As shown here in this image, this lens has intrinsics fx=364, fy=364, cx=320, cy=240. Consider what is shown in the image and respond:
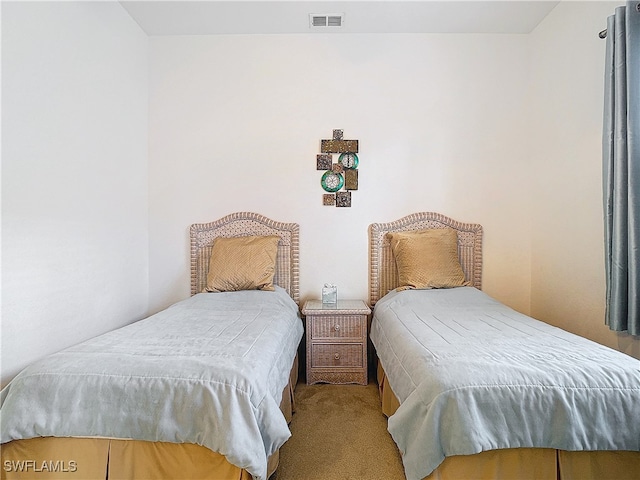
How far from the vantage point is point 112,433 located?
130cm

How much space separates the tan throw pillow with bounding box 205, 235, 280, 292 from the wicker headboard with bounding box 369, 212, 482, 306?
2.61 ft

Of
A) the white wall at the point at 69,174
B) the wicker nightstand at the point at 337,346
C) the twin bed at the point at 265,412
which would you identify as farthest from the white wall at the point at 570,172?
the white wall at the point at 69,174

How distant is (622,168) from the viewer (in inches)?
72.7

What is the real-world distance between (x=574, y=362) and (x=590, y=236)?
125cm

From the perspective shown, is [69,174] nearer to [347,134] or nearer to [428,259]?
[347,134]

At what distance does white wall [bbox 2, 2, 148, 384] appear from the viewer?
1.69 meters

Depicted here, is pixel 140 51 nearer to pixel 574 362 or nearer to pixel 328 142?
pixel 328 142

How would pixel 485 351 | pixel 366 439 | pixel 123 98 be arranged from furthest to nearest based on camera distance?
pixel 123 98 < pixel 366 439 < pixel 485 351

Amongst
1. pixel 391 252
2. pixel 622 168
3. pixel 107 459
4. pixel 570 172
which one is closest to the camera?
pixel 107 459

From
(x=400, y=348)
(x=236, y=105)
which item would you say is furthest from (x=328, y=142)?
(x=400, y=348)

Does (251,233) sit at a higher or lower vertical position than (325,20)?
lower

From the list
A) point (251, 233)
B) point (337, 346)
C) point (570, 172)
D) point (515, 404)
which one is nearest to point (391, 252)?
point (337, 346)

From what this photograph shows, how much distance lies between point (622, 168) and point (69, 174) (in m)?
2.95

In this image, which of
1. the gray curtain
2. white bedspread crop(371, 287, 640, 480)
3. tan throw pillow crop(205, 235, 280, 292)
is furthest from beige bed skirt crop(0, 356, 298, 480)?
the gray curtain
